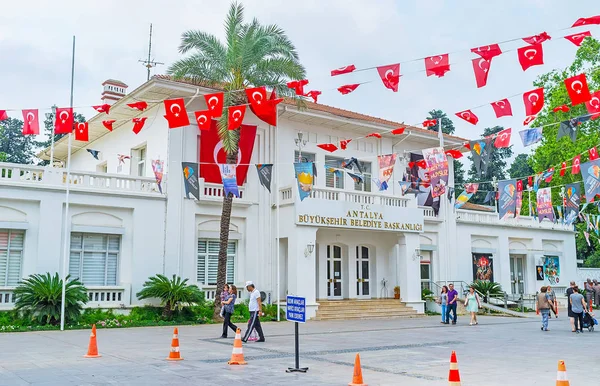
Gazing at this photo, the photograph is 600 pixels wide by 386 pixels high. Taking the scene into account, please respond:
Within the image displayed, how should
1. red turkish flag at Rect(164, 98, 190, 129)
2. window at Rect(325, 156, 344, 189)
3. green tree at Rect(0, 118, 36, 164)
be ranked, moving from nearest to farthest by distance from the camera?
red turkish flag at Rect(164, 98, 190, 129) < window at Rect(325, 156, 344, 189) < green tree at Rect(0, 118, 36, 164)

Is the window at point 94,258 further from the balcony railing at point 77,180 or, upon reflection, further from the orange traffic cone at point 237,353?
the orange traffic cone at point 237,353

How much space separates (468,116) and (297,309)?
32.3 ft

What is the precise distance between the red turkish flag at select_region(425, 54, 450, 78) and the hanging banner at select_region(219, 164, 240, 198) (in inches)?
373

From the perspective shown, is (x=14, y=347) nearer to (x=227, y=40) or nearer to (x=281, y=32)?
(x=227, y=40)

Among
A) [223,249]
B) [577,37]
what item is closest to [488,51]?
[577,37]

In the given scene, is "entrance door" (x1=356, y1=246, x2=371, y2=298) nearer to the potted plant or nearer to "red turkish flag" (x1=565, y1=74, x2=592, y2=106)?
the potted plant

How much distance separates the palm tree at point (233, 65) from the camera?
2202cm

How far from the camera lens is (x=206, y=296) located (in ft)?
77.9

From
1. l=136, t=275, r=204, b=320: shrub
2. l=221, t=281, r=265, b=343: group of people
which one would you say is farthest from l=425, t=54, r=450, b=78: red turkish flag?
l=136, t=275, r=204, b=320: shrub

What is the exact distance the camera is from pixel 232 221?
25000 mm

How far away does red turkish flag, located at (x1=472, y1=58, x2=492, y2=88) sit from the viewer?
13406 mm

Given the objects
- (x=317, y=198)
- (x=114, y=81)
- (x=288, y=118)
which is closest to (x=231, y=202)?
(x=317, y=198)

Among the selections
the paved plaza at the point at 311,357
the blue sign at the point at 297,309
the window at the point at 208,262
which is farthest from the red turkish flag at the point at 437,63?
the window at the point at 208,262

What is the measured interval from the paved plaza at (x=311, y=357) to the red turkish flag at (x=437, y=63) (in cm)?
658
